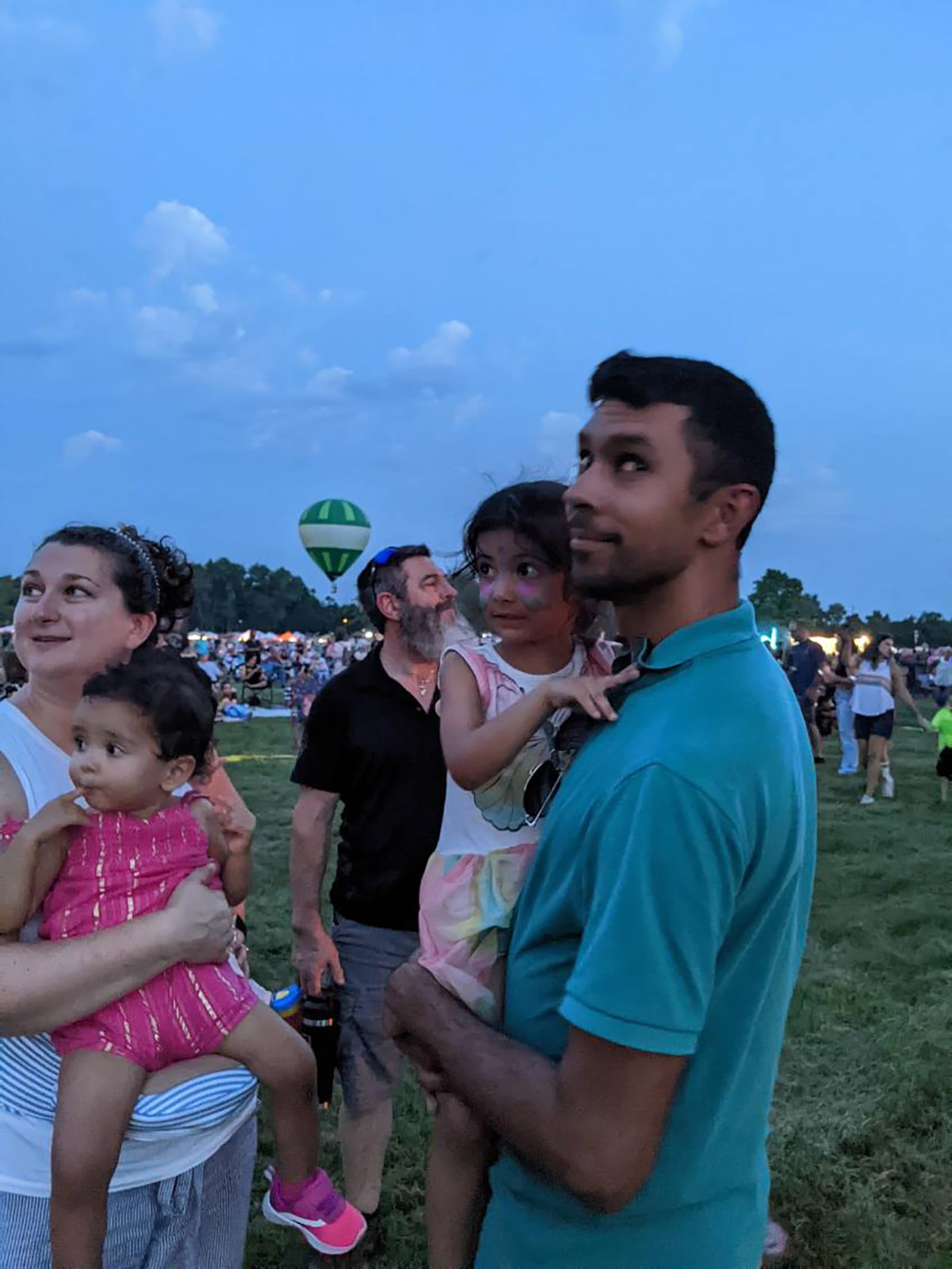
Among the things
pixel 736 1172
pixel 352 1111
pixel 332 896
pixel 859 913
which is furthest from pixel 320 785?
pixel 859 913

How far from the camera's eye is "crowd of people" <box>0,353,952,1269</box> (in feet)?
3.91

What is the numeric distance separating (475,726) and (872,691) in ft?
39.6

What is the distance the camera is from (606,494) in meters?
1.38

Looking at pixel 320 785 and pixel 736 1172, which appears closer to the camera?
pixel 736 1172

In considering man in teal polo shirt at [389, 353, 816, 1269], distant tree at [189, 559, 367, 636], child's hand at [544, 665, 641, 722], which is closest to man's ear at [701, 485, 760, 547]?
man in teal polo shirt at [389, 353, 816, 1269]

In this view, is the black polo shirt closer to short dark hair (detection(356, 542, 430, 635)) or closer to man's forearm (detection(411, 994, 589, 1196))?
short dark hair (detection(356, 542, 430, 635))

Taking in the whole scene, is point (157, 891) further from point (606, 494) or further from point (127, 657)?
point (606, 494)

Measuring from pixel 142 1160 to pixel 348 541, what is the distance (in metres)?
26.1

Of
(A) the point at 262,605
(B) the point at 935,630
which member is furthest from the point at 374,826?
(A) the point at 262,605

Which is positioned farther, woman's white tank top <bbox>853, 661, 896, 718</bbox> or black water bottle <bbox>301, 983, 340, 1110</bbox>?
woman's white tank top <bbox>853, 661, 896, 718</bbox>

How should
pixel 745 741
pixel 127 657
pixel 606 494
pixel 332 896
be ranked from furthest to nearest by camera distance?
pixel 332 896
pixel 127 657
pixel 606 494
pixel 745 741

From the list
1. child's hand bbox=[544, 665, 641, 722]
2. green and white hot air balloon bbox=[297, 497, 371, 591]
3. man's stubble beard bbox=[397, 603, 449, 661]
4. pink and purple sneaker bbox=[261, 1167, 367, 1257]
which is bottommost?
pink and purple sneaker bbox=[261, 1167, 367, 1257]

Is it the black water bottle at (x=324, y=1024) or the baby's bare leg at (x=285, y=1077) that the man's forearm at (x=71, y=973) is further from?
the black water bottle at (x=324, y=1024)

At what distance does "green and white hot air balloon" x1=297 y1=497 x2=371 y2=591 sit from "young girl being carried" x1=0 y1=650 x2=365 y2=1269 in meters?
25.5
